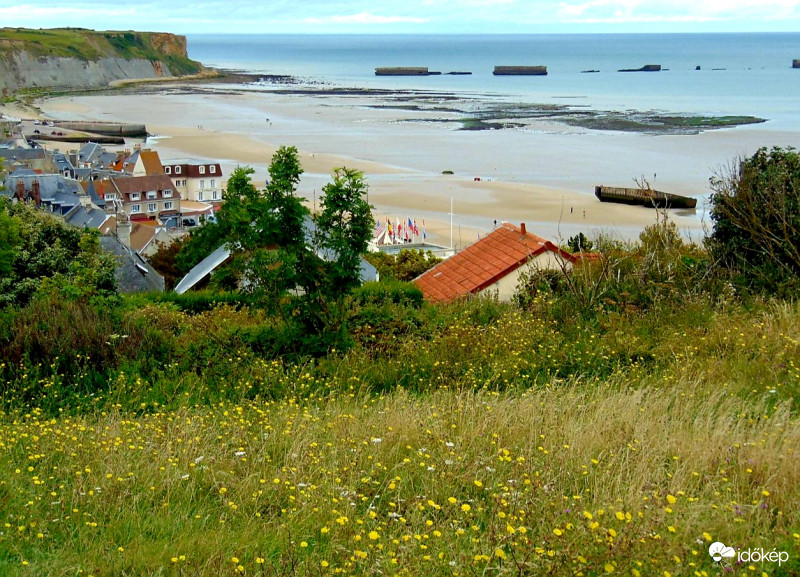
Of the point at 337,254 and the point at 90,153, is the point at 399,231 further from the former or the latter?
the point at 90,153

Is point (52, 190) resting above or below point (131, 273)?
above

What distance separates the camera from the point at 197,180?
4334 cm

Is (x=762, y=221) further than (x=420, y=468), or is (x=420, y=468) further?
(x=762, y=221)

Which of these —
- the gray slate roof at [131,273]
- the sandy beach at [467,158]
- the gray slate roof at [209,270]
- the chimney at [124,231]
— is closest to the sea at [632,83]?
the sandy beach at [467,158]

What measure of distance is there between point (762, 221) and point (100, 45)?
521 feet

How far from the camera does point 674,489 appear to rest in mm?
4480

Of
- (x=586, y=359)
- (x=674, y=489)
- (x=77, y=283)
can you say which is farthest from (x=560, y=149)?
(x=674, y=489)

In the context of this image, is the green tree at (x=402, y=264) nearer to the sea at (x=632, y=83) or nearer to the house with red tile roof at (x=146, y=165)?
the house with red tile roof at (x=146, y=165)

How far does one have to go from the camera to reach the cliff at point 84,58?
12706 centimetres

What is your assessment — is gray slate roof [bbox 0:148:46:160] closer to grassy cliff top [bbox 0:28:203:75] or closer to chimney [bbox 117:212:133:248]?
chimney [bbox 117:212:133:248]

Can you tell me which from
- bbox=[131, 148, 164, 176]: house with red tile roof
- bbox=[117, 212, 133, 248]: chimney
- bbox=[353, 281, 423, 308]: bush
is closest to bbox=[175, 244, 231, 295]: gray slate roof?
bbox=[353, 281, 423, 308]: bush

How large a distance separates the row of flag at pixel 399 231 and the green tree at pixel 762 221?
56.0 feet

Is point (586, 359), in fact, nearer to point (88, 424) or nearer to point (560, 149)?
point (88, 424)

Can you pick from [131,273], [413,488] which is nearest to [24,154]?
[131,273]
